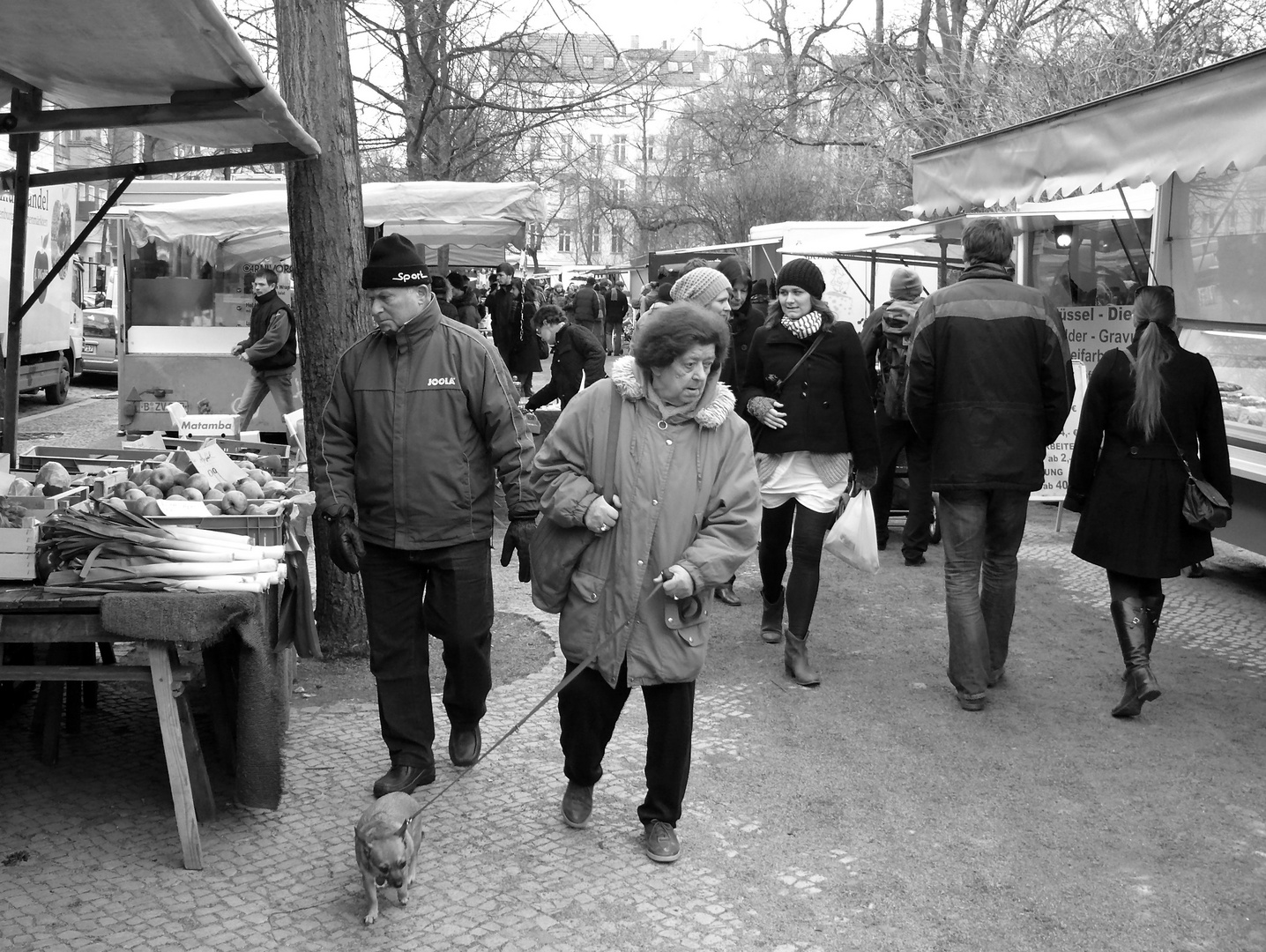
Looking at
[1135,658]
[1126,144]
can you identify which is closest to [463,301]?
[1126,144]

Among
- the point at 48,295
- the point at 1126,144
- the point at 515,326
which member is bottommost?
the point at 515,326

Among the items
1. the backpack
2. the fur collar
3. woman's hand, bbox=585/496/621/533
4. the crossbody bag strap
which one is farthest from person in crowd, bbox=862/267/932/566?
woman's hand, bbox=585/496/621/533

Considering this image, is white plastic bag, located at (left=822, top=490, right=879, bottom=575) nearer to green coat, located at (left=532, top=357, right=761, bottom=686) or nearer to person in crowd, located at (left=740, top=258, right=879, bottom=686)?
person in crowd, located at (left=740, top=258, right=879, bottom=686)

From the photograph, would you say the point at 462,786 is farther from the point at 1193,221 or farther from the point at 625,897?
the point at 1193,221

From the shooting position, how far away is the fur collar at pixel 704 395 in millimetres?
3891

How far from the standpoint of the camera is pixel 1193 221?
8.78 metres

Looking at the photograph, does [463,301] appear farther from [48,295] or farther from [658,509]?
[658,509]

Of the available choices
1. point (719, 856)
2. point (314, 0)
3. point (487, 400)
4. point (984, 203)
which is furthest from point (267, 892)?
point (984, 203)

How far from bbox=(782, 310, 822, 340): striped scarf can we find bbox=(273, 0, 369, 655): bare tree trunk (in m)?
2.00

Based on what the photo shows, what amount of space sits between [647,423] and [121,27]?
197 cm

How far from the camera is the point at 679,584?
372cm

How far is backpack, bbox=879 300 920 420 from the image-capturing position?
340 inches

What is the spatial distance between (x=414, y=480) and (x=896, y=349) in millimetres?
5167

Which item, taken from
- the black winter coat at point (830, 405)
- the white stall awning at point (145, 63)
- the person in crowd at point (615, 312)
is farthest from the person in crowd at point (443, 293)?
the person in crowd at point (615, 312)
